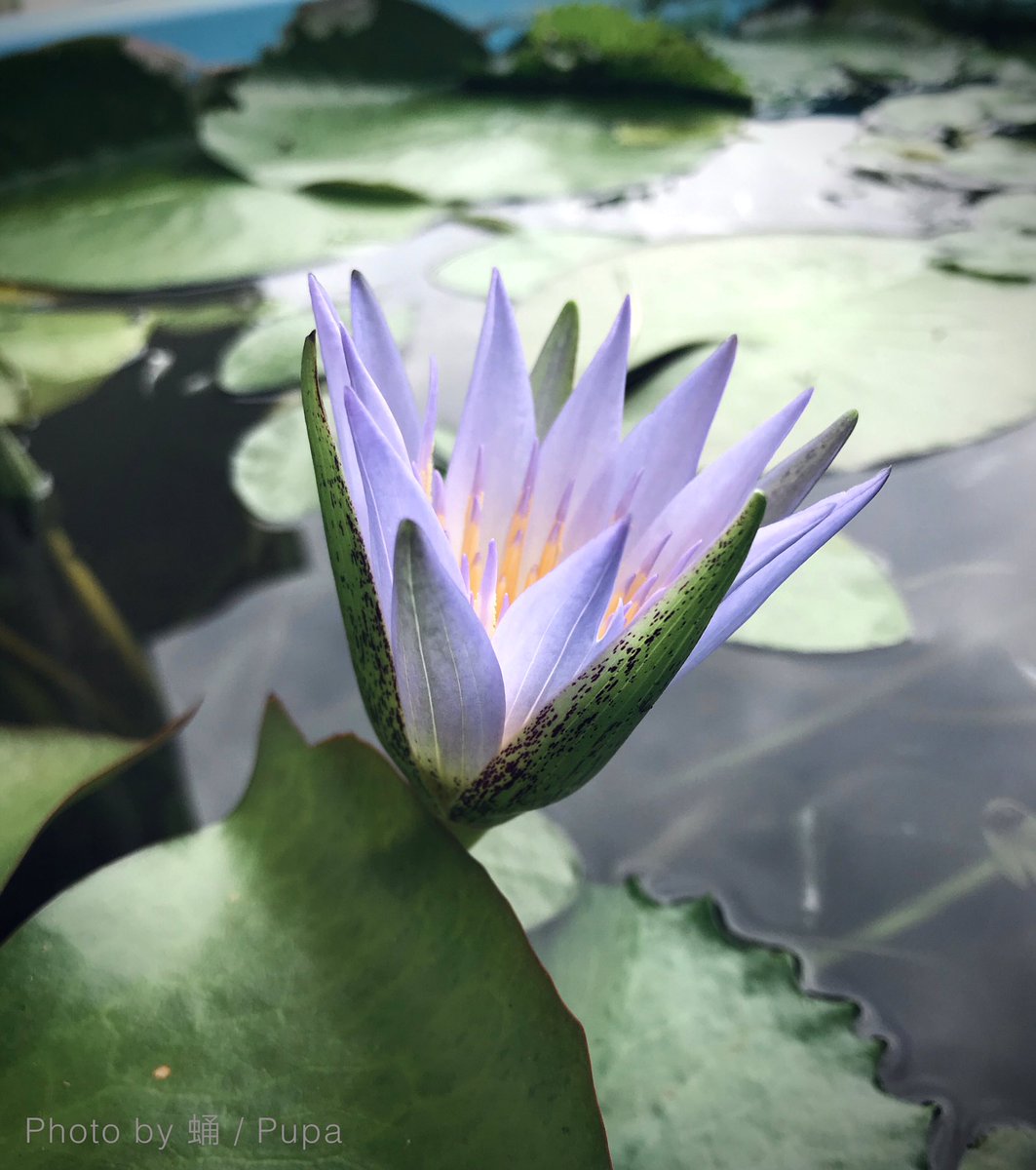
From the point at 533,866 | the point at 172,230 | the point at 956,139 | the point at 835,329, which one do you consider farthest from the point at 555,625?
the point at 956,139

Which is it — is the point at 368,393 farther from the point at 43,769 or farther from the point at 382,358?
the point at 43,769

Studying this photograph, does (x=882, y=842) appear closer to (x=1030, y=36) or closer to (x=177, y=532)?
(x=177, y=532)

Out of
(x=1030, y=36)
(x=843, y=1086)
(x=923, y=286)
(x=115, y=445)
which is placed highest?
(x=1030, y=36)

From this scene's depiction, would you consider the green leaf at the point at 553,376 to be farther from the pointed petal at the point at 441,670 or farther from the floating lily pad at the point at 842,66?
the floating lily pad at the point at 842,66

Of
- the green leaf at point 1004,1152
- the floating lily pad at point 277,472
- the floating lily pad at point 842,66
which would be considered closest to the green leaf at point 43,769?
the floating lily pad at point 277,472

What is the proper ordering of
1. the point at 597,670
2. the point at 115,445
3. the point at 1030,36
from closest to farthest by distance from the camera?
the point at 597,670 → the point at 115,445 → the point at 1030,36

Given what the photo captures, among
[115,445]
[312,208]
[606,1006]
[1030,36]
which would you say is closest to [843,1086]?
[606,1006]

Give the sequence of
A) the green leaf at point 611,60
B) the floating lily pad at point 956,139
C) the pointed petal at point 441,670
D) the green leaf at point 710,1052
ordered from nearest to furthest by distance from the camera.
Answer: the pointed petal at point 441,670, the green leaf at point 710,1052, the floating lily pad at point 956,139, the green leaf at point 611,60
